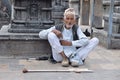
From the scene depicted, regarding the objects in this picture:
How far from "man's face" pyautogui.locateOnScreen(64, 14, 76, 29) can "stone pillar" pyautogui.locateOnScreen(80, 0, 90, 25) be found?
12.9m

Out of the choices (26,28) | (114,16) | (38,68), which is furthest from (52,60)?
(114,16)

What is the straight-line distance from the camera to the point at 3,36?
26.5 ft

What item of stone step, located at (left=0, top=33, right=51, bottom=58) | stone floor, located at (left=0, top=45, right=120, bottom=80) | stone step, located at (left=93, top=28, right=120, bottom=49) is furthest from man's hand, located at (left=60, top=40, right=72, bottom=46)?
stone step, located at (left=93, top=28, right=120, bottom=49)

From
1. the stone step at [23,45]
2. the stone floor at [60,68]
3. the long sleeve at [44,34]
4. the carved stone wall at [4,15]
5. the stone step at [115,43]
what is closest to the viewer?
the stone floor at [60,68]

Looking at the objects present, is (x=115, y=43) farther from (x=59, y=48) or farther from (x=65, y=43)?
(x=59, y=48)

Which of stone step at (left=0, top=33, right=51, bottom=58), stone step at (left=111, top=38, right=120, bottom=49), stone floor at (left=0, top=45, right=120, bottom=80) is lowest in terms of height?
stone floor at (left=0, top=45, right=120, bottom=80)

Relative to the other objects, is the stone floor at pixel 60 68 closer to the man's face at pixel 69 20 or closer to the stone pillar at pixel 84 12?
the man's face at pixel 69 20

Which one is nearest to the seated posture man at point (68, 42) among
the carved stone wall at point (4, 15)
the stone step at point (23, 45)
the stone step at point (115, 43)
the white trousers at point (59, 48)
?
the white trousers at point (59, 48)

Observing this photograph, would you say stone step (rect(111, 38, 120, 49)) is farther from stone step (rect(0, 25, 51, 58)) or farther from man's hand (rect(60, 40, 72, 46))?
man's hand (rect(60, 40, 72, 46))

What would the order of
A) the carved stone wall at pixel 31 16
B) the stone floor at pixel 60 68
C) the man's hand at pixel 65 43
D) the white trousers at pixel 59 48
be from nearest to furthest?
1. the stone floor at pixel 60 68
2. the white trousers at pixel 59 48
3. the man's hand at pixel 65 43
4. the carved stone wall at pixel 31 16

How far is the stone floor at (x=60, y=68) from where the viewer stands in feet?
21.4

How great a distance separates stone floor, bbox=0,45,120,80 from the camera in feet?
21.4

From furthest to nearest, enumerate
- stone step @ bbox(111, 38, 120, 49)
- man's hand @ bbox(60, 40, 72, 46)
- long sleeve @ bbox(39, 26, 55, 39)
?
1. stone step @ bbox(111, 38, 120, 49)
2. long sleeve @ bbox(39, 26, 55, 39)
3. man's hand @ bbox(60, 40, 72, 46)

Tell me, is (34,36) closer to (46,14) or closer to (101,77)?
(46,14)
